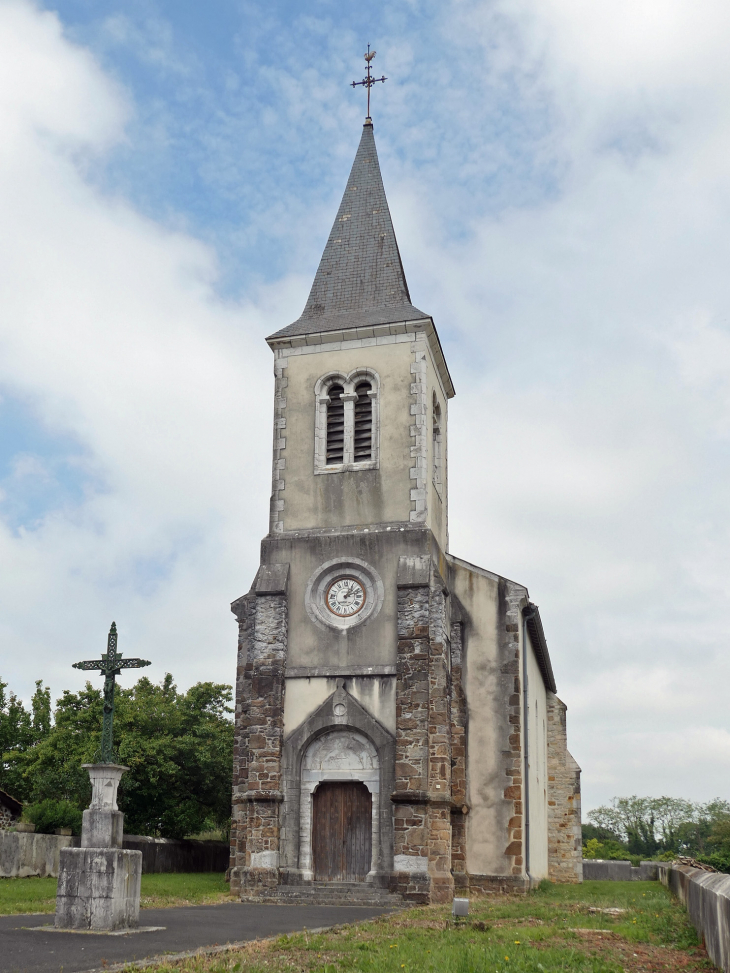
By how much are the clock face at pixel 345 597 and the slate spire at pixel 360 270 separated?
6340 mm

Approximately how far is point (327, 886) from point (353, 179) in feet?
59.8

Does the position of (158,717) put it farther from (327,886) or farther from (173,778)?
(327,886)

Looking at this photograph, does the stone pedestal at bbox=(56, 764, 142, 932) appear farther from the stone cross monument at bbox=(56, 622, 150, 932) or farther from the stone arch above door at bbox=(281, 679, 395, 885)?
the stone arch above door at bbox=(281, 679, 395, 885)

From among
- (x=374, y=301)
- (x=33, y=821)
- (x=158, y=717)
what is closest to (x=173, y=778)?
(x=158, y=717)

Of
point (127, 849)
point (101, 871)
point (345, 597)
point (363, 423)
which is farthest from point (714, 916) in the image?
point (363, 423)

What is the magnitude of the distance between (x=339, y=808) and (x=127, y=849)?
5142 millimetres

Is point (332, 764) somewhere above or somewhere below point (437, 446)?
below

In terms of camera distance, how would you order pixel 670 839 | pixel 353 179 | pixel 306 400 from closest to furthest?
pixel 306 400 → pixel 353 179 → pixel 670 839

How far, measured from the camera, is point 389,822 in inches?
810

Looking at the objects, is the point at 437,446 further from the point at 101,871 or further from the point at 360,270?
the point at 101,871

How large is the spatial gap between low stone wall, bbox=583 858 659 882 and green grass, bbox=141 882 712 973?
2229cm

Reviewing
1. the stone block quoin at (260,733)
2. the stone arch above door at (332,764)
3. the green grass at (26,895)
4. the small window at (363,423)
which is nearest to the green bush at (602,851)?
the stone block quoin at (260,733)

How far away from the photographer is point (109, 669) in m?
14.1

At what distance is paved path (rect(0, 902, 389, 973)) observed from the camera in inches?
386
